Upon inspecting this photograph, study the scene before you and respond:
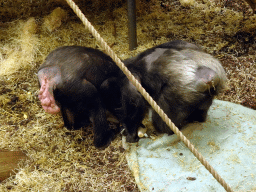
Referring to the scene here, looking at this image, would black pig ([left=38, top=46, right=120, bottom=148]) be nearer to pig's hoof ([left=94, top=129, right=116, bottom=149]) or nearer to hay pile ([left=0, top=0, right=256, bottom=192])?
pig's hoof ([left=94, top=129, right=116, bottom=149])

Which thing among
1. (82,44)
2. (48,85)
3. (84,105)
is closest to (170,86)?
(84,105)

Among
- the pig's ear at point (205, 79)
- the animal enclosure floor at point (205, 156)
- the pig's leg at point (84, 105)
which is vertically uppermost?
the pig's ear at point (205, 79)

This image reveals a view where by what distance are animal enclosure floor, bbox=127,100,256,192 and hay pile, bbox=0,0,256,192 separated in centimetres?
19

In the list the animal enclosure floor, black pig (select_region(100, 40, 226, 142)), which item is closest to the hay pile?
the animal enclosure floor

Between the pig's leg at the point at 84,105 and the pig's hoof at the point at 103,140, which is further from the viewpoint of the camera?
the pig's hoof at the point at 103,140

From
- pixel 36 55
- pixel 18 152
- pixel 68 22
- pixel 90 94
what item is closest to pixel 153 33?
pixel 68 22

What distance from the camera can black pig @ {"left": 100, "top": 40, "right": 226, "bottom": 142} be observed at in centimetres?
278

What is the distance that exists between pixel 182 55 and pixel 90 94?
3.33ft

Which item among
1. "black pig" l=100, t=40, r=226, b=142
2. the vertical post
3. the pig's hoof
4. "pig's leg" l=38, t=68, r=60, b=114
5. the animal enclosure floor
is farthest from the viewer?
the vertical post

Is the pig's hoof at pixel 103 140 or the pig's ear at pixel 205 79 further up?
the pig's ear at pixel 205 79

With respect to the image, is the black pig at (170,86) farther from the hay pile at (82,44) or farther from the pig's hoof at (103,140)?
the hay pile at (82,44)

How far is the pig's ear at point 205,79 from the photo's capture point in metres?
2.66

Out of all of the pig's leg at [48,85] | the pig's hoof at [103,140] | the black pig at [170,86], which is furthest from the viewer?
the pig's hoof at [103,140]

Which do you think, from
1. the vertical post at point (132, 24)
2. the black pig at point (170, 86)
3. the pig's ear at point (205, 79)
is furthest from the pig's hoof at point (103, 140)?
the vertical post at point (132, 24)
